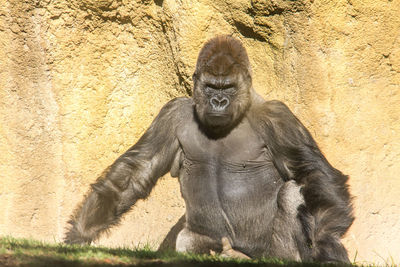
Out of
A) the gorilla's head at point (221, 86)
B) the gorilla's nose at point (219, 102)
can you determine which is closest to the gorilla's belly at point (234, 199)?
the gorilla's head at point (221, 86)

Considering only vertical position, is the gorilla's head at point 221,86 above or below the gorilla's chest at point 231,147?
above

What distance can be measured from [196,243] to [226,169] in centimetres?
67

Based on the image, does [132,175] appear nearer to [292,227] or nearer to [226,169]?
[226,169]

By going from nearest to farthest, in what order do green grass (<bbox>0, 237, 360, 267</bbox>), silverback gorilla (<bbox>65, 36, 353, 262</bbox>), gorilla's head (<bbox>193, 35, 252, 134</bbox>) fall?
1. green grass (<bbox>0, 237, 360, 267</bbox>)
2. silverback gorilla (<bbox>65, 36, 353, 262</bbox>)
3. gorilla's head (<bbox>193, 35, 252, 134</bbox>)

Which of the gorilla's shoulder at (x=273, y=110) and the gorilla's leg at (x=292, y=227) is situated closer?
the gorilla's leg at (x=292, y=227)

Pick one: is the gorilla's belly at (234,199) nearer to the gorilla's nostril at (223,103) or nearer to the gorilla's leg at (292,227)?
the gorilla's leg at (292,227)

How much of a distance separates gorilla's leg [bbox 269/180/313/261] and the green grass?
0.72 meters

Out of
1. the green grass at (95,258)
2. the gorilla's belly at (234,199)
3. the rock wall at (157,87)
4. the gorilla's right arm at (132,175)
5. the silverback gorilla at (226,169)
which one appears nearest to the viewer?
the green grass at (95,258)

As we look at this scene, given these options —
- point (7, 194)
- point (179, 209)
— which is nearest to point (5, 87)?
point (7, 194)

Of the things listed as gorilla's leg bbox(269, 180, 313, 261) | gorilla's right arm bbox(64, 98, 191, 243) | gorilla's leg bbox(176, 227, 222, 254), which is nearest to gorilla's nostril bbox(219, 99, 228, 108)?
gorilla's right arm bbox(64, 98, 191, 243)

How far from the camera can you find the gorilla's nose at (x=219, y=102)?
586cm

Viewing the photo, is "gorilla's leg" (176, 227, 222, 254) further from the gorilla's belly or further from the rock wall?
the rock wall

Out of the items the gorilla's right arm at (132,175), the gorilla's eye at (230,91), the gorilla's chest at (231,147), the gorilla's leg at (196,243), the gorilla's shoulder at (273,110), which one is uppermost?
the gorilla's eye at (230,91)

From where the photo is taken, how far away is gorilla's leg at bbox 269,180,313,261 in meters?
5.66
